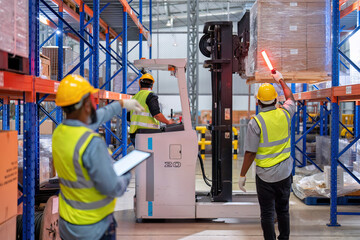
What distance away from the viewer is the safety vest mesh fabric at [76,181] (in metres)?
2.32

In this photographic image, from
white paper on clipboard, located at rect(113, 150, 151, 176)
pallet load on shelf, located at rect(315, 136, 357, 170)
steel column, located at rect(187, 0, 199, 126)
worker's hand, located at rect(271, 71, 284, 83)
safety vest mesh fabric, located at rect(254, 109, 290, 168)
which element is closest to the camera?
white paper on clipboard, located at rect(113, 150, 151, 176)

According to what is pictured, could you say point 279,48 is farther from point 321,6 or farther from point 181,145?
point 181,145

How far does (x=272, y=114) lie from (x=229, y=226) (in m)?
2.34

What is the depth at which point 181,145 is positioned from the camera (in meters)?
5.66

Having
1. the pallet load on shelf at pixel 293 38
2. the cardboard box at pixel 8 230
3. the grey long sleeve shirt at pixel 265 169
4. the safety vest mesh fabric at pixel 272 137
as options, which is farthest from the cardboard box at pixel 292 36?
the cardboard box at pixel 8 230

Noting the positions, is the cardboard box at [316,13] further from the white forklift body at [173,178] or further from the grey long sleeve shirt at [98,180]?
the grey long sleeve shirt at [98,180]

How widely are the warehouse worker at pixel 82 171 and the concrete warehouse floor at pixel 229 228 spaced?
Answer: 117 inches

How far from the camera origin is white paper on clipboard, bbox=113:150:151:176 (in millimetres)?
2533

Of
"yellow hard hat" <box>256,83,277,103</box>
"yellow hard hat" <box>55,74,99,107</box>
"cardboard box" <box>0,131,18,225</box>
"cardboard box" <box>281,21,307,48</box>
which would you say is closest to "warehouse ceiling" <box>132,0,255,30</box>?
"cardboard box" <box>281,21,307,48</box>

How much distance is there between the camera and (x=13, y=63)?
2947 millimetres

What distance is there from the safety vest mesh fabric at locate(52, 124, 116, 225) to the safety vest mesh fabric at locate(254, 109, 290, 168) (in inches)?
91.4

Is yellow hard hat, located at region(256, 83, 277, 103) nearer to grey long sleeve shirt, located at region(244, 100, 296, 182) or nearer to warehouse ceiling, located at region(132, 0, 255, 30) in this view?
grey long sleeve shirt, located at region(244, 100, 296, 182)

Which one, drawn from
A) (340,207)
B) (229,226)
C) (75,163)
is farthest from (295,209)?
(75,163)

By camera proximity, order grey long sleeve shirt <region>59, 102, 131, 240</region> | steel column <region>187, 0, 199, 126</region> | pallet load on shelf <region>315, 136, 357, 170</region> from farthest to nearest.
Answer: steel column <region>187, 0, 199, 126</region>
pallet load on shelf <region>315, 136, 357, 170</region>
grey long sleeve shirt <region>59, 102, 131, 240</region>
